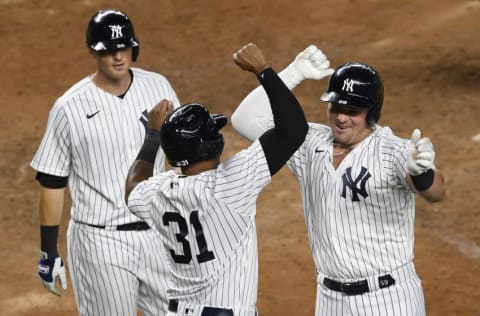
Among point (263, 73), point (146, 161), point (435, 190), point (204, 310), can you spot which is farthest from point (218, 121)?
point (435, 190)

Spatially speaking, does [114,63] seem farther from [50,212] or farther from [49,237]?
[49,237]

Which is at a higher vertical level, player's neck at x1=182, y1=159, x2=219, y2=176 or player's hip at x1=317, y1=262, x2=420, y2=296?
player's neck at x1=182, y1=159, x2=219, y2=176

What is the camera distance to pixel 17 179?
35.2 ft

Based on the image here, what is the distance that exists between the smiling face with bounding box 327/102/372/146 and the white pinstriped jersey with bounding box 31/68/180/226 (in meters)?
1.41

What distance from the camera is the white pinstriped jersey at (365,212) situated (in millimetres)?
5445

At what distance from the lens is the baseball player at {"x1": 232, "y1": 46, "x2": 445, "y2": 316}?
548cm

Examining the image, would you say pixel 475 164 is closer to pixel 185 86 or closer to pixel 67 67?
pixel 185 86

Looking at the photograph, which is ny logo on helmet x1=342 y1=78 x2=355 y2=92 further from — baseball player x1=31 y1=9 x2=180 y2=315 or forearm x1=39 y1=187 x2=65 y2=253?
forearm x1=39 y1=187 x2=65 y2=253

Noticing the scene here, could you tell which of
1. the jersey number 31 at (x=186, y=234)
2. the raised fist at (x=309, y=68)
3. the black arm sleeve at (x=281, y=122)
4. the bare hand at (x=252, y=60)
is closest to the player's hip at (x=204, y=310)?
the jersey number 31 at (x=186, y=234)

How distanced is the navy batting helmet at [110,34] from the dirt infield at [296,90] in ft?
8.91

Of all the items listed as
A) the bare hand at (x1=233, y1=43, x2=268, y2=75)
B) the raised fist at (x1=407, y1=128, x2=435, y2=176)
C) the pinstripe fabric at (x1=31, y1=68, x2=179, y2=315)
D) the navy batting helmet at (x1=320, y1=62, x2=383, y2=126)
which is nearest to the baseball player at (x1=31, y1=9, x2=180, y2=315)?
the pinstripe fabric at (x1=31, y1=68, x2=179, y2=315)

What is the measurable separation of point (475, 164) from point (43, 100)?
5.59m

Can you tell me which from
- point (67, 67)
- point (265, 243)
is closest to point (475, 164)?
point (265, 243)

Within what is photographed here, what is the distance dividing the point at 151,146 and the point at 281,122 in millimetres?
972
